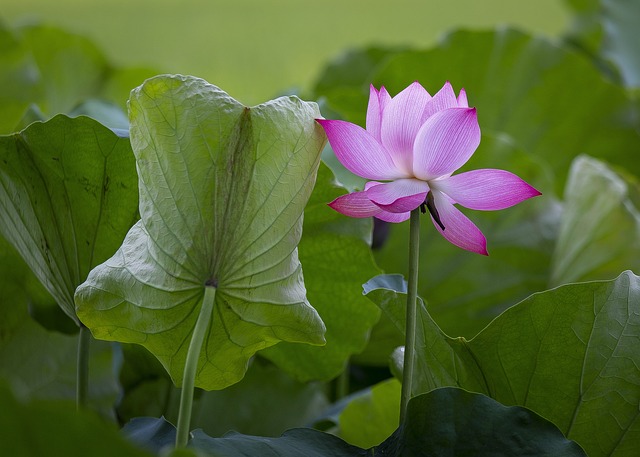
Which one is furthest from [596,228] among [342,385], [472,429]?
[472,429]

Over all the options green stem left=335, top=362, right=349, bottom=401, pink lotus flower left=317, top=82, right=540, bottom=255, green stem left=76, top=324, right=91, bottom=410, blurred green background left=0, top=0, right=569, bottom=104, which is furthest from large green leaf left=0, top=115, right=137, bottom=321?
blurred green background left=0, top=0, right=569, bottom=104

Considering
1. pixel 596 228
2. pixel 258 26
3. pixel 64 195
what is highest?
pixel 64 195

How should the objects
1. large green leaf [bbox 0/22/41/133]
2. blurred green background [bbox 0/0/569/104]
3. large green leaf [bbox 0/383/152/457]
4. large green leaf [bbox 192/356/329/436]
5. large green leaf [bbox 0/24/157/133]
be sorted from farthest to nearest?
blurred green background [bbox 0/0/569/104], large green leaf [bbox 0/24/157/133], large green leaf [bbox 0/22/41/133], large green leaf [bbox 192/356/329/436], large green leaf [bbox 0/383/152/457]

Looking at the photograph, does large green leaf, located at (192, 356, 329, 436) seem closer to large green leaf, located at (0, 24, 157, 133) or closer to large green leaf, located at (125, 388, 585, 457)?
large green leaf, located at (125, 388, 585, 457)

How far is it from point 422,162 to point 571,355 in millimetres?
126

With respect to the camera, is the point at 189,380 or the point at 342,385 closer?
the point at 189,380

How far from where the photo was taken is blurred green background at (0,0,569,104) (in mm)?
2641

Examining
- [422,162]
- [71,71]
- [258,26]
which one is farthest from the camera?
[258,26]

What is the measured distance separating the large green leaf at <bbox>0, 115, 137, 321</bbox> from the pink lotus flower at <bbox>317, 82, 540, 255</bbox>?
136mm

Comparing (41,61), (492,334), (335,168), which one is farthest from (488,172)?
(41,61)

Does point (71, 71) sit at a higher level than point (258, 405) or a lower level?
higher

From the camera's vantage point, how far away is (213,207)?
35 cm

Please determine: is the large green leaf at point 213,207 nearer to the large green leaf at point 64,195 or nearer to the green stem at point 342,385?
the large green leaf at point 64,195

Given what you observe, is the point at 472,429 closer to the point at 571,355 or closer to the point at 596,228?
the point at 571,355
